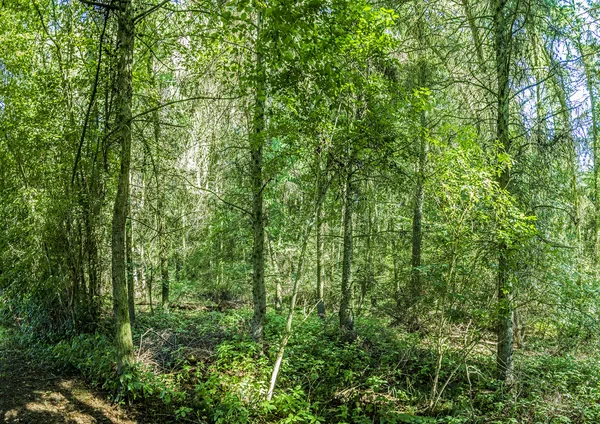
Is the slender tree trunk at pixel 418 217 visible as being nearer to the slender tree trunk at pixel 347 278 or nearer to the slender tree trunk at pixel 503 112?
the slender tree trunk at pixel 347 278

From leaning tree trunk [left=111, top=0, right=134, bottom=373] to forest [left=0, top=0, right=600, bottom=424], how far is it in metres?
0.03

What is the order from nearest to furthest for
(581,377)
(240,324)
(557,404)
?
(557,404)
(581,377)
(240,324)

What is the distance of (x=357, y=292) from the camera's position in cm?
1376

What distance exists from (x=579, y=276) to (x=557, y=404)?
2269 mm

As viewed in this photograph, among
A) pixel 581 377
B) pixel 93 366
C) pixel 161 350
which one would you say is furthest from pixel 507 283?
pixel 93 366

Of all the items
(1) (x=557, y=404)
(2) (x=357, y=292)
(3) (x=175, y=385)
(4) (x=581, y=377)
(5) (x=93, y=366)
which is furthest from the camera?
(2) (x=357, y=292)

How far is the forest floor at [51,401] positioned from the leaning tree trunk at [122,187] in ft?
1.79

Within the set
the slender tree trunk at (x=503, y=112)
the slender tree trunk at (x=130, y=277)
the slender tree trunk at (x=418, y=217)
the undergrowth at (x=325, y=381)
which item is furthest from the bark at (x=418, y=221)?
the slender tree trunk at (x=130, y=277)

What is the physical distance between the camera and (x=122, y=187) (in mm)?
5363

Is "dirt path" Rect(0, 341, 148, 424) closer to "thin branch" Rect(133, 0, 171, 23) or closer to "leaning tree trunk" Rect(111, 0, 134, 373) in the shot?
"leaning tree trunk" Rect(111, 0, 134, 373)

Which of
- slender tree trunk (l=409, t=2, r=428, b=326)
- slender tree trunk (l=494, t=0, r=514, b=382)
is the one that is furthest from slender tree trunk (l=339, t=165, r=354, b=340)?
slender tree trunk (l=494, t=0, r=514, b=382)

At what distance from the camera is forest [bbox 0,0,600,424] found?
5.19 m

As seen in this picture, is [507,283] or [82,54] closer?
[507,283]

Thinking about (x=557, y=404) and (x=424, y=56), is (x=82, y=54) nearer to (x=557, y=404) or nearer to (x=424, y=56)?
(x=424, y=56)
